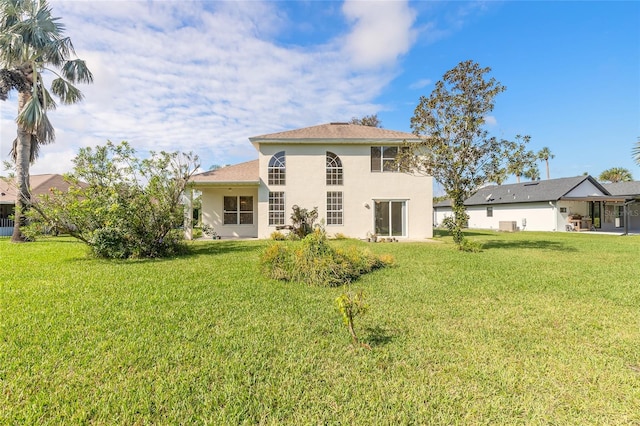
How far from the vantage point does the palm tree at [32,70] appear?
45.4 ft

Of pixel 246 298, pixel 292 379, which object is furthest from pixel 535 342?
pixel 246 298

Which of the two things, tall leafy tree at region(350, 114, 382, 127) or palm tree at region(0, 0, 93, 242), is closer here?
palm tree at region(0, 0, 93, 242)

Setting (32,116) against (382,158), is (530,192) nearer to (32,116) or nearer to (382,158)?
(382,158)

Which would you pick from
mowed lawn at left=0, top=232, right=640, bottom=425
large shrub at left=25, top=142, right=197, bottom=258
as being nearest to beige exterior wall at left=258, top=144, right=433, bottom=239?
large shrub at left=25, top=142, right=197, bottom=258

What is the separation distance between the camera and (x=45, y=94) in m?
15.2

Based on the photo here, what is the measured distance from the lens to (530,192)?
2839 centimetres

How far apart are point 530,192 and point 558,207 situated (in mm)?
3669

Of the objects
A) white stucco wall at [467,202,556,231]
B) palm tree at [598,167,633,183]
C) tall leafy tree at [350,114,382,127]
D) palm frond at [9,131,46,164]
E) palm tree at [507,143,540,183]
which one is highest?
tall leafy tree at [350,114,382,127]

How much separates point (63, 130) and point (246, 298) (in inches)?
773

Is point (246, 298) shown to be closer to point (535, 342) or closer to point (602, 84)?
point (535, 342)

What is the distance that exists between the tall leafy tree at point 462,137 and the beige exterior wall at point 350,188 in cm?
400

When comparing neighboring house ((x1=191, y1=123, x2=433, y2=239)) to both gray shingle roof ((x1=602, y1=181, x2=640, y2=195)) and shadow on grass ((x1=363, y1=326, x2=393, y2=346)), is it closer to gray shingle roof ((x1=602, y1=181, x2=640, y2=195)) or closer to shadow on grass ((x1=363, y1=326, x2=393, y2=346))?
shadow on grass ((x1=363, y1=326, x2=393, y2=346))

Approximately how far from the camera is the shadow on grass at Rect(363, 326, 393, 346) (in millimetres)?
3885

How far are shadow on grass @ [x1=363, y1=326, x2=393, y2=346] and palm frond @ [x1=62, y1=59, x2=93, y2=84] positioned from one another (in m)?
20.4
